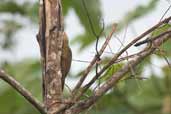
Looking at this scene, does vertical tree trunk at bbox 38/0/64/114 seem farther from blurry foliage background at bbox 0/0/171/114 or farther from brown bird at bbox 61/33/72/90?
blurry foliage background at bbox 0/0/171/114

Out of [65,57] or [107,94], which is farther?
[107,94]

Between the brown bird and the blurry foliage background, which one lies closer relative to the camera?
the brown bird

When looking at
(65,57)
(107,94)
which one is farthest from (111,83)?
(107,94)

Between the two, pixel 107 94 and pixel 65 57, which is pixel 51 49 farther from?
pixel 107 94

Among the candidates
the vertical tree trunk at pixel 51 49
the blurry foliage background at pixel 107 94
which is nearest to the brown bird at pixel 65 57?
the vertical tree trunk at pixel 51 49

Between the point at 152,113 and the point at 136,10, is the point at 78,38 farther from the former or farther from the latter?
the point at 152,113

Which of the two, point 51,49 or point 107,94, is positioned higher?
point 51,49

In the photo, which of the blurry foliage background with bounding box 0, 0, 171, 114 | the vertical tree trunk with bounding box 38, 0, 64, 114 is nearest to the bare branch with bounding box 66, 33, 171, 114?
the vertical tree trunk with bounding box 38, 0, 64, 114

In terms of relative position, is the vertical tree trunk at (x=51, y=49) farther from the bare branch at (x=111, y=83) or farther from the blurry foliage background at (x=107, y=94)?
the blurry foliage background at (x=107, y=94)
